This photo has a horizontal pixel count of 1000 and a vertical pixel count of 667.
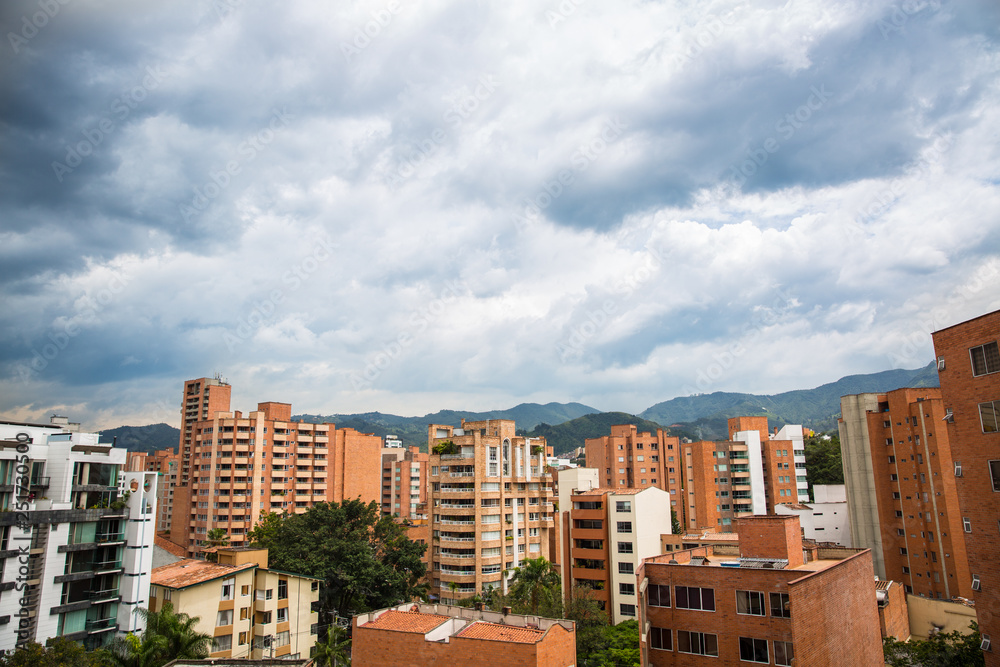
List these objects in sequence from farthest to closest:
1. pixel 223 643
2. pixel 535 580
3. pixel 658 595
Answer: pixel 535 580 < pixel 223 643 < pixel 658 595

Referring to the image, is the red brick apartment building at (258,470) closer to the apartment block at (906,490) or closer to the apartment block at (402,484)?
the apartment block at (402,484)

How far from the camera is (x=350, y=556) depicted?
198ft

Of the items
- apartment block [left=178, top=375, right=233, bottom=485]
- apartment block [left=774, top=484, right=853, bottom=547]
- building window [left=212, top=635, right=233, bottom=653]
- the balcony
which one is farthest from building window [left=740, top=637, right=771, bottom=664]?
apartment block [left=178, top=375, right=233, bottom=485]

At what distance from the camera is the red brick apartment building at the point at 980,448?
2981 cm

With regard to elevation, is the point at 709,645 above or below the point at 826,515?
below

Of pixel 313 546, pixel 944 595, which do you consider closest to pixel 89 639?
pixel 313 546

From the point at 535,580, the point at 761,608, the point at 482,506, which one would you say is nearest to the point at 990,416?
the point at 761,608

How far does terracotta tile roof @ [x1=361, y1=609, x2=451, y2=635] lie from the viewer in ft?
111

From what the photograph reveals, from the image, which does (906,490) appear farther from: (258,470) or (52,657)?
(258,470)

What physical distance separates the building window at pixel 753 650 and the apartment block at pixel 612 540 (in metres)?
25.1

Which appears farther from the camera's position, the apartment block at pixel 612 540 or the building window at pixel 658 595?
the apartment block at pixel 612 540

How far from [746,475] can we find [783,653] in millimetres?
75925

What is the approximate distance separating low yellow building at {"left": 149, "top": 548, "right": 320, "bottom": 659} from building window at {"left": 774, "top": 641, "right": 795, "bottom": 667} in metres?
36.6

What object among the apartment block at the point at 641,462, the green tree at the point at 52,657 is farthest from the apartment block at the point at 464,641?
the apartment block at the point at 641,462
